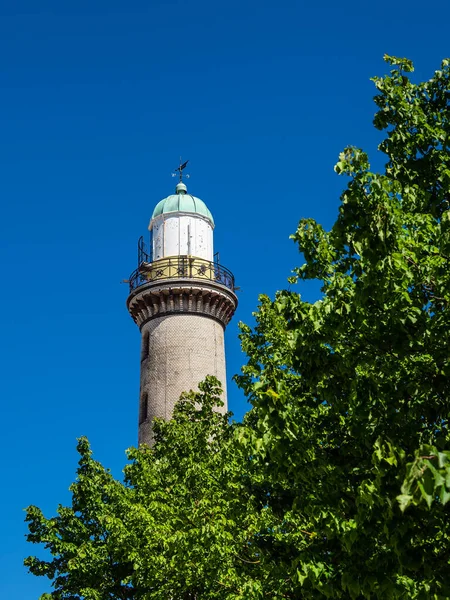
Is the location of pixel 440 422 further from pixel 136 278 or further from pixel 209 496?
pixel 136 278

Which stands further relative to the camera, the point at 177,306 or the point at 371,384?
the point at 177,306

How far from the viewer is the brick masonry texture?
35.7 meters

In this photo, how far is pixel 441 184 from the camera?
10.6 metres

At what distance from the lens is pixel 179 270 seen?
3834 centimetres

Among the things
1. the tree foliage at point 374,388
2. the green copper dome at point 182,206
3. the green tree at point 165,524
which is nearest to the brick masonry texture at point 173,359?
the green copper dome at point 182,206

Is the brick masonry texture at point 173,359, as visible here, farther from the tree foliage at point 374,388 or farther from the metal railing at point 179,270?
the tree foliage at point 374,388

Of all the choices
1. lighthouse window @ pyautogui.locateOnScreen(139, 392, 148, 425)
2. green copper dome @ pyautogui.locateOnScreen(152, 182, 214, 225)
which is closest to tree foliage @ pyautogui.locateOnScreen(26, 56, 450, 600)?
lighthouse window @ pyautogui.locateOnScreen(139, 392, 148, 425)

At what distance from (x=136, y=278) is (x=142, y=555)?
20.9m

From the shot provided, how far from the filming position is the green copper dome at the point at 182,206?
40.6 meters

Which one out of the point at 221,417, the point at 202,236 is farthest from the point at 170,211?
the point at 221,417

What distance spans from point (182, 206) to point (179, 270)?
13.6 ft

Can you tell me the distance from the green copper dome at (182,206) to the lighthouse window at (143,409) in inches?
397

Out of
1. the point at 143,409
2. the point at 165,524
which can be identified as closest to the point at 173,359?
the point at 143,409

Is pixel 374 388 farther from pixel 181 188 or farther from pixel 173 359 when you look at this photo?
pixel 181 188
